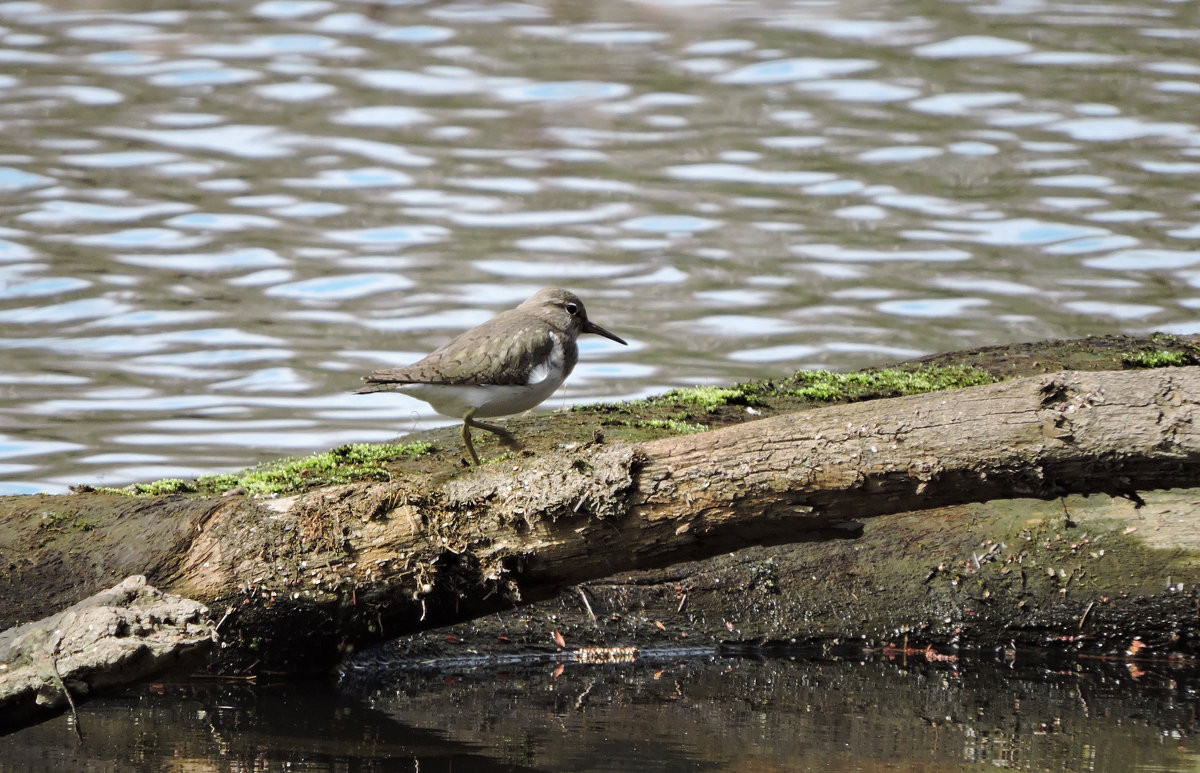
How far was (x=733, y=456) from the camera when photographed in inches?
243

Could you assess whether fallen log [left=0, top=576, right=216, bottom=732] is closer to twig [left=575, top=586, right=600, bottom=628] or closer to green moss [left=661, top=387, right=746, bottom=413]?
twig [left=575, top=586, right=600, bottom=628]

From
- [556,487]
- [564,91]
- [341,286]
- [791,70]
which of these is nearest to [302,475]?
[556,487]

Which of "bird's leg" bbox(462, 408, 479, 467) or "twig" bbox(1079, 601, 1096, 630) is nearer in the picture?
"twig" bbox(1079, 601, 1096, 630)

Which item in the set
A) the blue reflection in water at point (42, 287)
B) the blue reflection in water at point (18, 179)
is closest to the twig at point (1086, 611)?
the blue reflection in water at point (42, 287)

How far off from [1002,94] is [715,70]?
3.87 metres

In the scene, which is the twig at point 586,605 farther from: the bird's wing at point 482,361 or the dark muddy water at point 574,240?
the bird's wing at point 482,361

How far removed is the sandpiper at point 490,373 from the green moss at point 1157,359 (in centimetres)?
373

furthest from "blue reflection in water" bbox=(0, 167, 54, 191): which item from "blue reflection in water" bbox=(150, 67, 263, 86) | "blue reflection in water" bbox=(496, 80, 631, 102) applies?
"blue reflection in water" bbox=(496, 80, 631, 102)

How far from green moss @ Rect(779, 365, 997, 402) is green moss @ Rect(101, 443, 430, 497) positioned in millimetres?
2452

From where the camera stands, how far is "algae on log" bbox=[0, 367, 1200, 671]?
19.0ft

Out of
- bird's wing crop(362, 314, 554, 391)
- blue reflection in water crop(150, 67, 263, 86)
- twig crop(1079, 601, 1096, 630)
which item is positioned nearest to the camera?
twig crop(1079, 601, 1096, 630)

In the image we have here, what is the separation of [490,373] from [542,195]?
980 centimetres

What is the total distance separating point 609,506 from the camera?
623cm

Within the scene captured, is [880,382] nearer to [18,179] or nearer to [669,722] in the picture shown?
[669,722]
